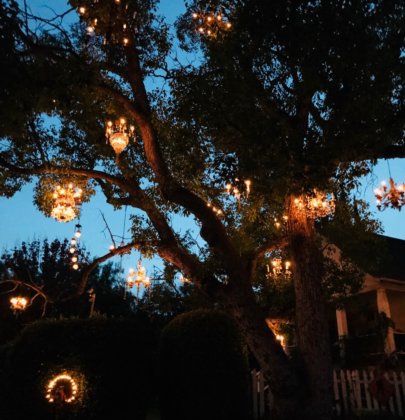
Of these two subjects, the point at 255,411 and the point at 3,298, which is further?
the point at 3,298

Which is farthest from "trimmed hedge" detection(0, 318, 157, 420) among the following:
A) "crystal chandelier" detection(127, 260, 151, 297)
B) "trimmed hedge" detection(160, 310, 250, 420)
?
"crystal chandelier" detection(127, 260, 151, 297)

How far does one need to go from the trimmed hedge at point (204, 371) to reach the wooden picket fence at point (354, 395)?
1.98 m

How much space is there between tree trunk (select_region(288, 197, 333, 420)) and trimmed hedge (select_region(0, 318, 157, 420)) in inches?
136

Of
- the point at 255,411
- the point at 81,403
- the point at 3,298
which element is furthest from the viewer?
the point at 3,298

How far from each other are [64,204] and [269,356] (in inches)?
221

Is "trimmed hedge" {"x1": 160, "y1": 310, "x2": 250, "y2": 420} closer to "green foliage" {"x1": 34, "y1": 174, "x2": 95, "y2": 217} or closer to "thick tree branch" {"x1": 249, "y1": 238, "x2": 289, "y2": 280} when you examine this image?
"thick tree branch" {"x1": 249, "y1": 238, "x2": 289, "y2": 280}

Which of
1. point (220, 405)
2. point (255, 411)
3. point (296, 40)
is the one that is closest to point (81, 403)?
point (220, 405)

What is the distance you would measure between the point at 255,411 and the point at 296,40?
8510mm

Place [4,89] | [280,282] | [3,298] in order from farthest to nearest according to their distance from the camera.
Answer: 1. [3,298]
2. [280,282]
3. [4,89]

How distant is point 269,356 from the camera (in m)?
6.79

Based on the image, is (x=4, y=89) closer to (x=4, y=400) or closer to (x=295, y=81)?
(x=295, y=81)

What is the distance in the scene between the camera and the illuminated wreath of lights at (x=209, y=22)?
9.66 meters

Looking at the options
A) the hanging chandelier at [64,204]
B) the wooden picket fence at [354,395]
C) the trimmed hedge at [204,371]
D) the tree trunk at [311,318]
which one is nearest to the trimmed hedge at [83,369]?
the trimmed hedge at [204,371]

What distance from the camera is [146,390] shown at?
854 centimetres
